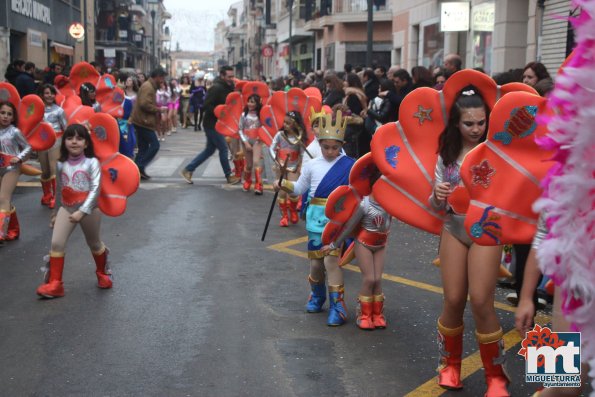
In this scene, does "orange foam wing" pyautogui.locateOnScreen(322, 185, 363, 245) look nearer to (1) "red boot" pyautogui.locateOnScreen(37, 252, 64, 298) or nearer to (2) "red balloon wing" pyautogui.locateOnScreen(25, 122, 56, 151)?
(1) "red boot" pyautogui.locateOnScreen(37, 252, 64, 298)

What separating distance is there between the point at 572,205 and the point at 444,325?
84.9 inches

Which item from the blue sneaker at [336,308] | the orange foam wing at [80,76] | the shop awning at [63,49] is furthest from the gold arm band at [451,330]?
the shop awning at [63,49]

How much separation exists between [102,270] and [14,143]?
2319 mm

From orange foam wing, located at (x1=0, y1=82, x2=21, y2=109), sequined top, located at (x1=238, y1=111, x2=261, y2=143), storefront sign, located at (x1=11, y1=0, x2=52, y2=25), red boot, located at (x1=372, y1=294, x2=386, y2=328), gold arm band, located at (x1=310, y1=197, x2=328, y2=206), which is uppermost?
storefront sign, located at (x1=11, y1=0, x2=52, y2=25)

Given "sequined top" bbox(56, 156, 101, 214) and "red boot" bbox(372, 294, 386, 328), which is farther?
"sequined top" bbox(56, 156, 101, 214)

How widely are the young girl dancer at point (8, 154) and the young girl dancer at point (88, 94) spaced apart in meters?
3.77

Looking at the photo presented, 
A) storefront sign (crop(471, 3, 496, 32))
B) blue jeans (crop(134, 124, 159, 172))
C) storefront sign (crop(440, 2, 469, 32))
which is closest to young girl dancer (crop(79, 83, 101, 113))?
blue jeans (crop(134, 124, 159, 172))

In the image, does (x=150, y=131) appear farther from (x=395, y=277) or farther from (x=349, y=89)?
(x=395, y=277)

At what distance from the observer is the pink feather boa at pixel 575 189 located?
2.22 meters

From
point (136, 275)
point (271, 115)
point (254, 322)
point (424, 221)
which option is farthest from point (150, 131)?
point (424, 221)

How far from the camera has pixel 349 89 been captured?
12102 mm

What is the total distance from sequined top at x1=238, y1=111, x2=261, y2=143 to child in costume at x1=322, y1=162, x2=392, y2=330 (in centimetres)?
670

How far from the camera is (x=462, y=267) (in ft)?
13.5

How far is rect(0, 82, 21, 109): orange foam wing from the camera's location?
8250 millimetres
